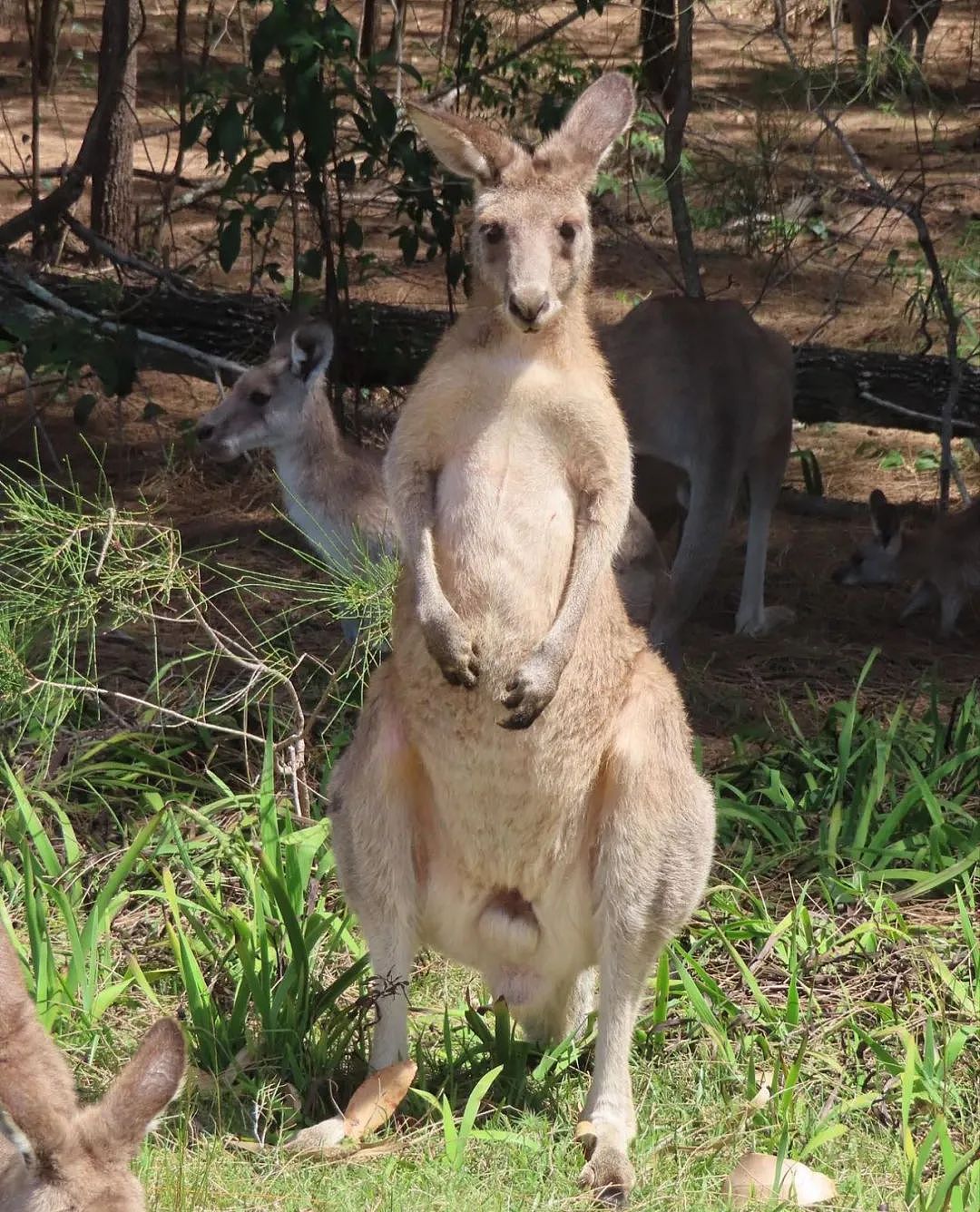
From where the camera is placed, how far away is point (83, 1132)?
2.84 m

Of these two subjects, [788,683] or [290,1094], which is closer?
A: [290,1094]

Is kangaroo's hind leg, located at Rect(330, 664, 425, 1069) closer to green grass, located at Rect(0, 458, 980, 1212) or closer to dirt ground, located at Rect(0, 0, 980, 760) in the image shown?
green grass, located at Rect(0, 458, 980, 1212)

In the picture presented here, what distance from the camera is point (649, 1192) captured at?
11.2ft

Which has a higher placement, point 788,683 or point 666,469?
point 666,469

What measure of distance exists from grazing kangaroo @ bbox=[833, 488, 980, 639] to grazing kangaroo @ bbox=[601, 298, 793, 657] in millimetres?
579

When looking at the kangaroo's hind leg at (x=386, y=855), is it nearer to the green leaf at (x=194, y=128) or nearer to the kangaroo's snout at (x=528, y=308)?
the kangaroo's snout at (x=528, y=308)

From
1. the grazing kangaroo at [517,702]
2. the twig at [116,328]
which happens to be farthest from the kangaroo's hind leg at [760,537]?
the grazing kangaroo at [517,702]

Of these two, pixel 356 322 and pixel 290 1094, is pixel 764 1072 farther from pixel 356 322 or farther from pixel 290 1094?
pixel 356 322

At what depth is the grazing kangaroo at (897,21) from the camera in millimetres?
6770

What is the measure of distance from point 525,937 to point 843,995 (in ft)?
3.16

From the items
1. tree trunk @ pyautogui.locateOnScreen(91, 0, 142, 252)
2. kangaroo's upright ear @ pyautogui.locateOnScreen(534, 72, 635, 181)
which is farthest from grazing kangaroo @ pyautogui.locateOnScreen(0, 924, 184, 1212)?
tree trunk @ pyautogui.locateOnScreen(91, 0, 142, 252)

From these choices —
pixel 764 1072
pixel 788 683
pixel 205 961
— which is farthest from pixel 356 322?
pixel 764 1072

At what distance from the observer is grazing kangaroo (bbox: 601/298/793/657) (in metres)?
6.82

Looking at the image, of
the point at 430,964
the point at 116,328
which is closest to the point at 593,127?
the point at 430,964
